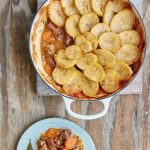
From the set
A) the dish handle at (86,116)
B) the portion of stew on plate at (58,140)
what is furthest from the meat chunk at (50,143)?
the dish handle at (86,116)

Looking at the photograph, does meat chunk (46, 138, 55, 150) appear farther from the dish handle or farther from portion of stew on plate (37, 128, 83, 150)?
the dish handle

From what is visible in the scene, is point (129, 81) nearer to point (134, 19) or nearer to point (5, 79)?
point (134, 19)

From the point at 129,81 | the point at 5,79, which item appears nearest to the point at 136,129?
the point at 129,81

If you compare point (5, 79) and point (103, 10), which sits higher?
point (103, 10)

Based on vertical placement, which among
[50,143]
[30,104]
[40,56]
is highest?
[40,56]

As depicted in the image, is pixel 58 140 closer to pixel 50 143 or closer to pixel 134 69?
pixel 50 143

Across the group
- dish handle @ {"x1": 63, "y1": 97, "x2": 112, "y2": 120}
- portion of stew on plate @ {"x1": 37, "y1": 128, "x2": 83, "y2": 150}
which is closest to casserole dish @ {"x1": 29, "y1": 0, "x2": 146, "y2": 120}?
dish handle @ {"x1": 63, "y1": 97, "x2": 112, "y2": 120}

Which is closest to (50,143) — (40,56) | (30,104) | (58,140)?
(58,140)
